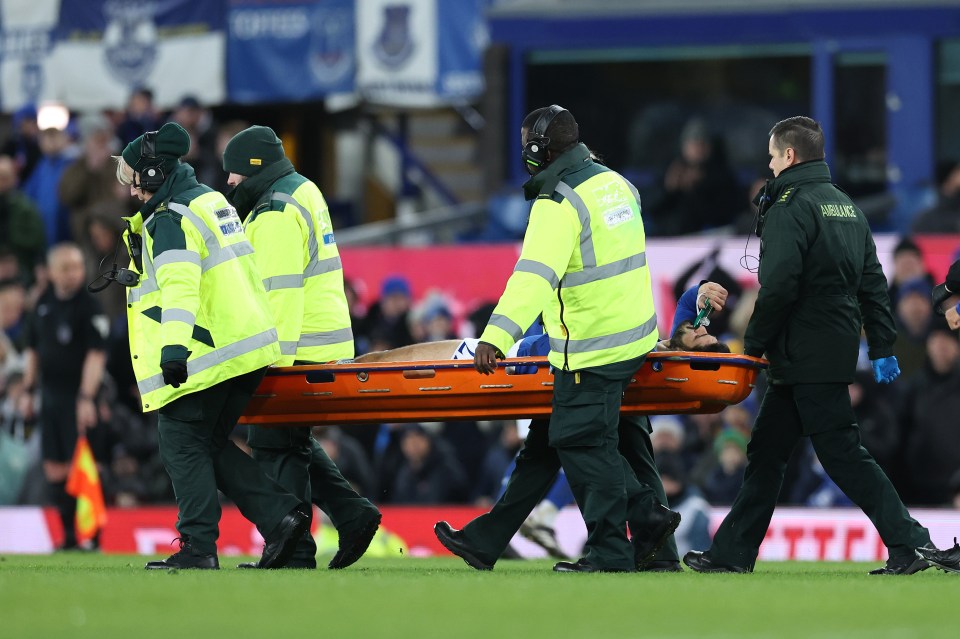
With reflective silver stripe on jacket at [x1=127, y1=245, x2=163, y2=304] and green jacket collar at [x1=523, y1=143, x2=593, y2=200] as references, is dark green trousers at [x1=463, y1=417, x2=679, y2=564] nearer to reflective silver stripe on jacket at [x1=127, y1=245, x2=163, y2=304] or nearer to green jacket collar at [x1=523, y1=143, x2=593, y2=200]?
green jacket collar at [x1=523, y1=143, x2=593, y2=200]

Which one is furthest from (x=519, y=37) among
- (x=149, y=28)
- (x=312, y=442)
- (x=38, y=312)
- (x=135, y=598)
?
(x=135, y=598)

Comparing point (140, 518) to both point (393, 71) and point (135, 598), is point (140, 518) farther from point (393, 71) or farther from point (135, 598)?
point (135, 598)

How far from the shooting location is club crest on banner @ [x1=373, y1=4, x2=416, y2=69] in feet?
60.0

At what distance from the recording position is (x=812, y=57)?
17828mm

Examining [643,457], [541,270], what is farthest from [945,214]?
[541,270]

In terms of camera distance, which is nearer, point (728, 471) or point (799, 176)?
point (799, 176)

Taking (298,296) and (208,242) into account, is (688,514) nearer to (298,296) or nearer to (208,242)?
(298,296)

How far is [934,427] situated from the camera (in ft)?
47.6

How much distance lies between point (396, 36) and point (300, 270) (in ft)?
27.6

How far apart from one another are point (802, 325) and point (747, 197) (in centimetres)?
779

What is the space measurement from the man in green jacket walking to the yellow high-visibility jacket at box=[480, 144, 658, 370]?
2.07 feet

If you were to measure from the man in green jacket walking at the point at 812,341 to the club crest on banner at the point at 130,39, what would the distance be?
10.5 m

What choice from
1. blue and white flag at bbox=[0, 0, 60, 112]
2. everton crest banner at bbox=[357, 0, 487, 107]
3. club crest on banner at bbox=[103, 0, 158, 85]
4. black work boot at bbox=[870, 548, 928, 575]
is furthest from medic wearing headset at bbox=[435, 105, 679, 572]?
blue and white flag at bbox=[0, 0, 60, 112]

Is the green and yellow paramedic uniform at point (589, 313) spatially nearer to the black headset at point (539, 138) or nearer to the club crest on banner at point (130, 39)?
the black headset at point (539, 138)
